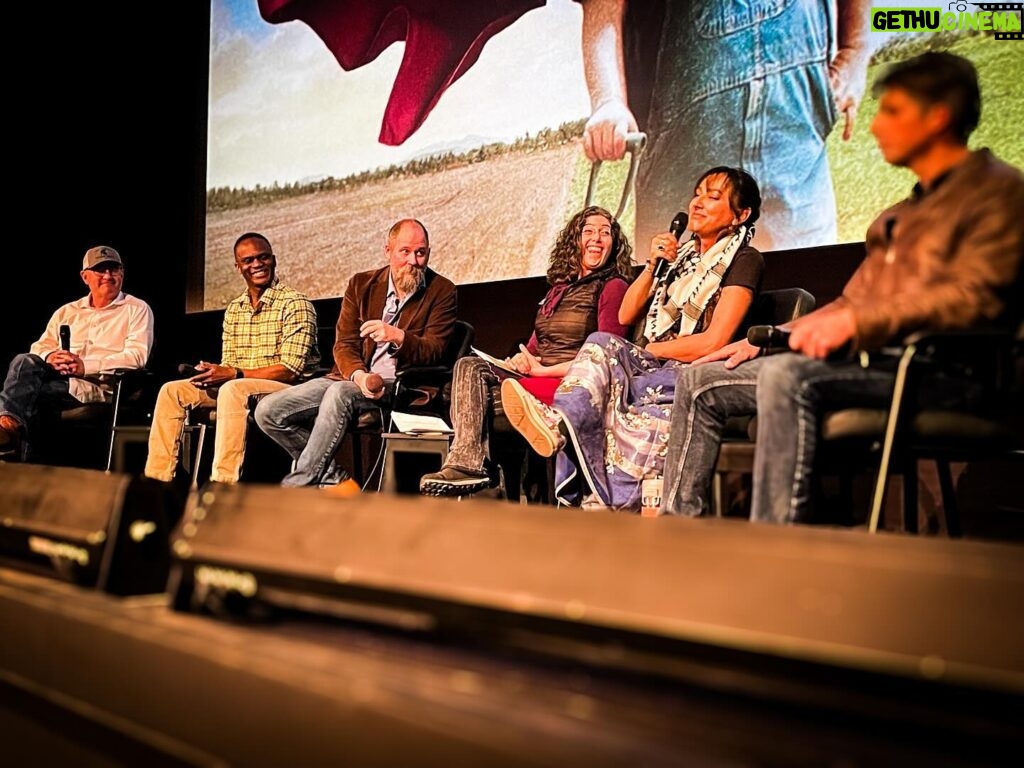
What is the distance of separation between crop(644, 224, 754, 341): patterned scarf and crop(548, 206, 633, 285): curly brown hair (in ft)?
1.22

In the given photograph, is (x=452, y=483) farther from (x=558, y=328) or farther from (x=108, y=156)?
(x=108, y=156)

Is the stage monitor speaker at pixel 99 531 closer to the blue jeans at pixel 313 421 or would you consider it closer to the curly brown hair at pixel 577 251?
the blue jeans at pixel 313 421

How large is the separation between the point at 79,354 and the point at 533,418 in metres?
2.65

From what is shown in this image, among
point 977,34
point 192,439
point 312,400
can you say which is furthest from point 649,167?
point 192,439

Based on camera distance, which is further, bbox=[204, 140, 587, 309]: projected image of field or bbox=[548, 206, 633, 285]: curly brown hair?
bbox=[204, 140, 587, 309]: projected image of field

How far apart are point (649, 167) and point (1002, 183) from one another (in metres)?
1.91

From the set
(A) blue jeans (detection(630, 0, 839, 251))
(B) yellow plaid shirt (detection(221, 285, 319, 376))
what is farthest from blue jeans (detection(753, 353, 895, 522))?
(B) yellow plaid shirt (detection(221, 285, 319, 376))

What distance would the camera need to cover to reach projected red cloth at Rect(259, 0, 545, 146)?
4.02 m

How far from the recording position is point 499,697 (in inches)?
24.9

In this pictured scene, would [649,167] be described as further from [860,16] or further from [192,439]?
[192,439]

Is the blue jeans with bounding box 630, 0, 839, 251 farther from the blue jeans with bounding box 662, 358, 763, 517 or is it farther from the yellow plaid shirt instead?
the yellow plaid shirt

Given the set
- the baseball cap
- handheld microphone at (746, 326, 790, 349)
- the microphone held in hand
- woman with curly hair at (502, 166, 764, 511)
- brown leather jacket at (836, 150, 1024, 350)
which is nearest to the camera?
brown leather jacket at (836, 150, 1024, 350)

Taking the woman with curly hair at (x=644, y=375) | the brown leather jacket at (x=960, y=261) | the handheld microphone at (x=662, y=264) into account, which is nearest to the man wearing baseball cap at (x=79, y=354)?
the woman with curly hair at (x=644, y=375)
